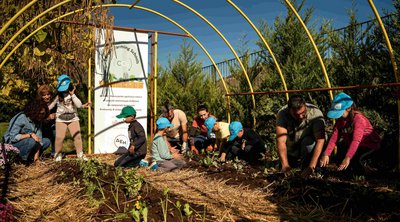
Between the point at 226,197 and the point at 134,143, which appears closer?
the point at 226,197

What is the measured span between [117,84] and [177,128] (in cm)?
174

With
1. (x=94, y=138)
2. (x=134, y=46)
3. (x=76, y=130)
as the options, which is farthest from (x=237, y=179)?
(x=134, y=46)

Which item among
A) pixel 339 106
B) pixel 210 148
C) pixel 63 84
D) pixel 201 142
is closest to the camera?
pixel 339 106

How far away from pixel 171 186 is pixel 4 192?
6.87 ft

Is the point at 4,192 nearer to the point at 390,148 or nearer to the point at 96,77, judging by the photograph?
the point at 96,77

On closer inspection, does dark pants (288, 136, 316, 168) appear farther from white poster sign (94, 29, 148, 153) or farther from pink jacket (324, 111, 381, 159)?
white poster sign (94, 29, 148, 153)

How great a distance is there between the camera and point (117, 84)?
26.5 feet

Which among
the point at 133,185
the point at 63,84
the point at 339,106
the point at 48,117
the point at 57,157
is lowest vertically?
the point at 57,157

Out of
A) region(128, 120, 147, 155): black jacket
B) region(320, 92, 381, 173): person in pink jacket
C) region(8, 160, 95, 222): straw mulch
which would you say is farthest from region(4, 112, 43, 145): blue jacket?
region(320, 92, 381, 173): person in pink jacket

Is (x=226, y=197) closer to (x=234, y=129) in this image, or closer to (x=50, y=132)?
(x=234, y=129)

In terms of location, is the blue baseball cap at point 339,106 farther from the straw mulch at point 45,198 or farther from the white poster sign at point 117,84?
the white poster sign at point 117,84

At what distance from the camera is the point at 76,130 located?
22.5 feet

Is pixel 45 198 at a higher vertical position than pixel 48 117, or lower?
lower

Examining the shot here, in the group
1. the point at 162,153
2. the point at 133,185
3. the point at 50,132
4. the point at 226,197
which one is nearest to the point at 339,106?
the point at 226,197
